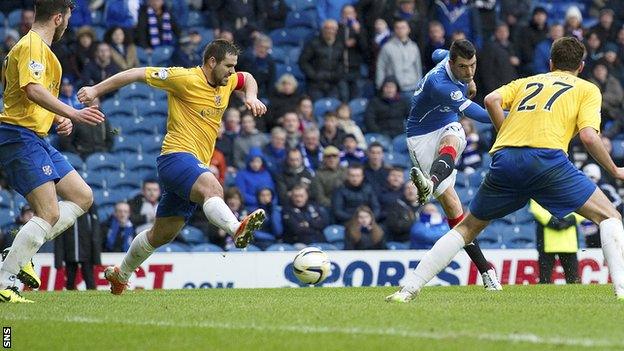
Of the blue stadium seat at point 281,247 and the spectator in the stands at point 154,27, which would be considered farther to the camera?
the spectator in the stands at point 154,27

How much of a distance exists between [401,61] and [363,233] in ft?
14.0

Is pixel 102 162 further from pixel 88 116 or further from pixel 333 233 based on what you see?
pixel 88 116

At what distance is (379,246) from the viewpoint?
2017 cm

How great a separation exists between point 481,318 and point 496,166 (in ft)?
5.19

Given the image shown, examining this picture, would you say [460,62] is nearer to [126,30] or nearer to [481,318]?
[481,318]

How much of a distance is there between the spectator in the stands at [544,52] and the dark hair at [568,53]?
13.2m

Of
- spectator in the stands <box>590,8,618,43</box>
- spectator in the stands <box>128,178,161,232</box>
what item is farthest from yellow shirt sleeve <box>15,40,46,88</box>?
spectator in the stands <box>590,8,618,43</box>

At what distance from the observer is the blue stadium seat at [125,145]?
2183cm

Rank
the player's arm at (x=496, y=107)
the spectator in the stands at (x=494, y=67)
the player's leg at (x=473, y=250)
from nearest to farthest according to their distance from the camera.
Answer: the player's arm at (x=496, y=107)
the player's leg at (x=473, y=250)
the spectator in the stands at (x=494, y=67)

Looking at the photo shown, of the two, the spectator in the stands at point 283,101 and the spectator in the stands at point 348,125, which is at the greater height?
the spectator in the stands at point 283,101

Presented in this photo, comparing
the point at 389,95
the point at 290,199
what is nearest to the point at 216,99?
the point at 290,199

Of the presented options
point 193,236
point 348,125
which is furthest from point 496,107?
point 348,125

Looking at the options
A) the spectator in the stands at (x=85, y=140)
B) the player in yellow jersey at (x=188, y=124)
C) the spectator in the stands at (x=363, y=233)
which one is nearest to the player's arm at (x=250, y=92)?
the player in yellow jersey at (x=188, y=124)

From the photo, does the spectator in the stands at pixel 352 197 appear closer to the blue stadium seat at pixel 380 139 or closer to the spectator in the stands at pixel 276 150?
the spectator in the stands at pixel 276 150
